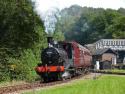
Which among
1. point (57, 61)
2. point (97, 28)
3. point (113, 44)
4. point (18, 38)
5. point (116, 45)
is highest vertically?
point (97, 28)

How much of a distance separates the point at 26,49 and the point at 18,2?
435 cm

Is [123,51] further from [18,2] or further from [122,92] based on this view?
[122,92]

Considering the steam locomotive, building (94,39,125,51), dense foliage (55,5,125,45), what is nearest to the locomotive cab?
the steam locomotive

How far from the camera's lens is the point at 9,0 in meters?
36.2

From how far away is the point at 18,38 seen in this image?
3778 cm

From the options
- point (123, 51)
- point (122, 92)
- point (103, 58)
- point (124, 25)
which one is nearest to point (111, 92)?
point (122, 92)

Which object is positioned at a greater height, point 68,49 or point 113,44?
point 113,44

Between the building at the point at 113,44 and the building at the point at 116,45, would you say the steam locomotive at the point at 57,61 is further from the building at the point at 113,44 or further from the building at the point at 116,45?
the building at the point at 113,44

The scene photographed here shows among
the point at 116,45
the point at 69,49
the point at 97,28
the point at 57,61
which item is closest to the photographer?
the point at 57,61

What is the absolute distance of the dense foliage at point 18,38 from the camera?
114 ft

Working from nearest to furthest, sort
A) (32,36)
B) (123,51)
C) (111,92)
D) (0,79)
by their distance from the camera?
(111,92)
(0,79)
(32,36)
(123,51)

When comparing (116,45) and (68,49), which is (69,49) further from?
(116,45)

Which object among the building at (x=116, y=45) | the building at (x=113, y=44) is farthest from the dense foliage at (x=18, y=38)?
the building at (x=113, y=44)

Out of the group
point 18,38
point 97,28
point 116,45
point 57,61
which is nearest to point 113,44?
point 116,45
